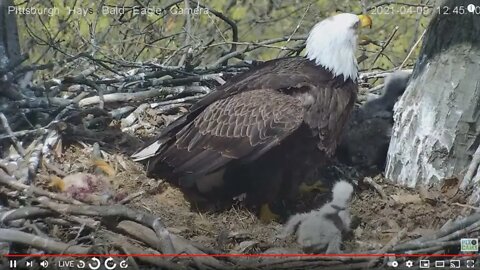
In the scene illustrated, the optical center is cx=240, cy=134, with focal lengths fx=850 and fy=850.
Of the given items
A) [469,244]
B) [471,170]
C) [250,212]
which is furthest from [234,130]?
[469,244]

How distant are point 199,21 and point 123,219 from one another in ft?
6.71

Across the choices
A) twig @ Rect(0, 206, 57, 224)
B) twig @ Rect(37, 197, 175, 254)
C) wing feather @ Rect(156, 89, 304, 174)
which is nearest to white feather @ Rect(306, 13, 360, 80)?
wing feather @ Rect(156, 89, 304, 174)

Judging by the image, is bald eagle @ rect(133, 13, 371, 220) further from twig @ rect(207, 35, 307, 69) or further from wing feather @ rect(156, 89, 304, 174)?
twig @ rect(207, 35, 307, 69)

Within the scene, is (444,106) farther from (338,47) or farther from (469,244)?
(469,244)

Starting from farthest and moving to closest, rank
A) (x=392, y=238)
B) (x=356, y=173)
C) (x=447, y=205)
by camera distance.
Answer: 1. (x=356, y=173)
2. (x=447, y=205)
3. (x=392, y=238)

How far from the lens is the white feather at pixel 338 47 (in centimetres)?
382

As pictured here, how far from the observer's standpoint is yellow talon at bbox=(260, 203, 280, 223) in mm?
3613

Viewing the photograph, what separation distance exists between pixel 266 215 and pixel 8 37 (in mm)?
1440

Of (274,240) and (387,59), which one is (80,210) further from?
(387,59)

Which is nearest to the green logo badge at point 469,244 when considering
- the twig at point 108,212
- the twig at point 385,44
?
the twig at point 108,212

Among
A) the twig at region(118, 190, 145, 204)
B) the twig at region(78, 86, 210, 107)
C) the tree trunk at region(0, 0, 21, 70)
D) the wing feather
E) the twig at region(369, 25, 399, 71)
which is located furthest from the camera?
the twig at region(369, 25, 399, 71)

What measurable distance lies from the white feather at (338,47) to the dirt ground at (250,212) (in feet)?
1.76

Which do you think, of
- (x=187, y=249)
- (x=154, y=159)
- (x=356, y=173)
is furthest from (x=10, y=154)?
(x=356, y=173)

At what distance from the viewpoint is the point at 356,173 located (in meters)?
4.04
